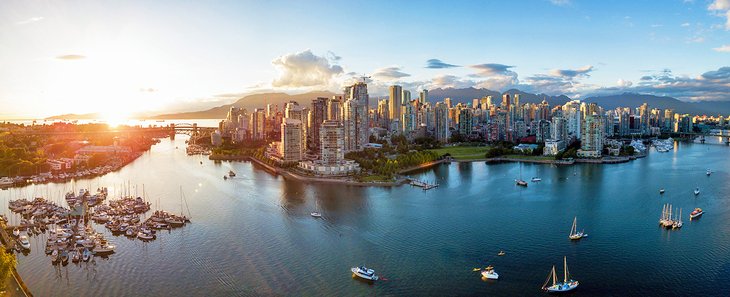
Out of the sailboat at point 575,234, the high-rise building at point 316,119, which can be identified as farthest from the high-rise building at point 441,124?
the sailboat at point 575,234

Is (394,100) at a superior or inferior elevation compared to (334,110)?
superior

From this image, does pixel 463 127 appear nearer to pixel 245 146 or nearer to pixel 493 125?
pixel 493 125

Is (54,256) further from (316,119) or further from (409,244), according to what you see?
(316,119)

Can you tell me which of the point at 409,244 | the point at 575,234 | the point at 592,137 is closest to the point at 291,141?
the point at 409,244

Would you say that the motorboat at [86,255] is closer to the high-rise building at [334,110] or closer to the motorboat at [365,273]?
the motorboat at [365,273]

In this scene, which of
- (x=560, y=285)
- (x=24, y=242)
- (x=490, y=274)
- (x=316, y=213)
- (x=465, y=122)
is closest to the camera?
(x=560, y=285)

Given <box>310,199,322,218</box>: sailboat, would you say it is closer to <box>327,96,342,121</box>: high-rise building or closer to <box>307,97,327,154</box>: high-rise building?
<box>307,97,327,154</box>: high-rise building

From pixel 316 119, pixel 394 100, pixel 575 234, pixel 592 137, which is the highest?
pixel 394 100
